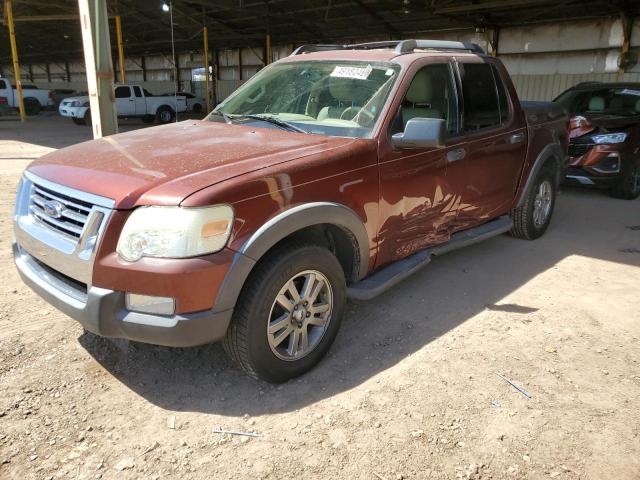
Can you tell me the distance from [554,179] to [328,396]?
4005 millimetres

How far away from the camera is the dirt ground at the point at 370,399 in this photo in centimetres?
238

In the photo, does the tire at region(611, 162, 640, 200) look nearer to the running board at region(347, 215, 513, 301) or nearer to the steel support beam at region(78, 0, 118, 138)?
the running board at region(347, 215, 513, 301)

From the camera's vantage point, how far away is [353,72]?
3.67m

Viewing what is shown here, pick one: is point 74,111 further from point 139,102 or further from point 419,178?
point 419,178

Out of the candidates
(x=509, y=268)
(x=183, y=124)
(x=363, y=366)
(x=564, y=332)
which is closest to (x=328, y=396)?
(x=363, y=366)

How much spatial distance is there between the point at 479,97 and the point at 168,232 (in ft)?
10.0

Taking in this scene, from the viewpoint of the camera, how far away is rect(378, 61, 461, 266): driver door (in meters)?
3.41

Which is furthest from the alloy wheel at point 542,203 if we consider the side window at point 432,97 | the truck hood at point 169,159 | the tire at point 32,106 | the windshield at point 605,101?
the tire at point 32,106

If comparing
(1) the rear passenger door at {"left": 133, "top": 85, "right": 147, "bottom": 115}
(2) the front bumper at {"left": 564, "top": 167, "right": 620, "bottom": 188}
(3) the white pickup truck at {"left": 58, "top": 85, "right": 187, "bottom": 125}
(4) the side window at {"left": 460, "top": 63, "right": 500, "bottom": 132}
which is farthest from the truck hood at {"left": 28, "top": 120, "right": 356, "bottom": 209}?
(1) the rear passenger door at {"left": 133, "top": 85, "right": 147, "bottom": 115}

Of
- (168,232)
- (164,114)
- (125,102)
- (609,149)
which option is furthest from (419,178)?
(164,114)

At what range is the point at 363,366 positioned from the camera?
3.17 m

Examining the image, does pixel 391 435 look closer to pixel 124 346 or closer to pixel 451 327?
pixel 451 327

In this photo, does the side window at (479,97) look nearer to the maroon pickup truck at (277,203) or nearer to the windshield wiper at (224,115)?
the maroon pickup truck at (277,203)

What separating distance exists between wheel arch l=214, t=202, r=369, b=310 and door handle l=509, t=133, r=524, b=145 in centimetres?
221
